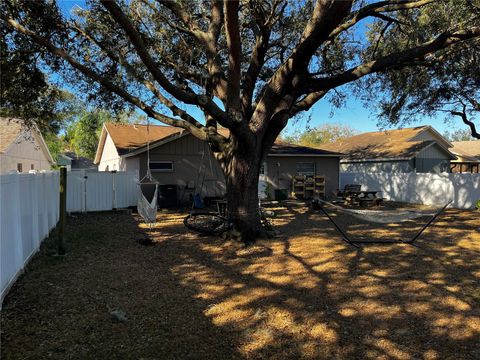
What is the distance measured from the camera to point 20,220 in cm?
518

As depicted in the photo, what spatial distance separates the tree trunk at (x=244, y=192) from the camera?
7.81 m

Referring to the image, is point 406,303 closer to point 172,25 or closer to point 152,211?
point 152,211

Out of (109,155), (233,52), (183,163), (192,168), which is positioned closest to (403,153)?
(192,168)

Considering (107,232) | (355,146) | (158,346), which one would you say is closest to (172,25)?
(107,232)

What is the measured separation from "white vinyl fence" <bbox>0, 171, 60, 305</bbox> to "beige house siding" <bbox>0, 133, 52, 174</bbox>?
27.0 ft

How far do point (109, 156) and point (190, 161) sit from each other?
818 centimetres

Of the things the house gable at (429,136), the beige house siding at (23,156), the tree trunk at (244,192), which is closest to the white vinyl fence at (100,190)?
the beige house siding at (23,156)

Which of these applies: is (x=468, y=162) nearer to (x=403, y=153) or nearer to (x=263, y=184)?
(x=403, y=153)

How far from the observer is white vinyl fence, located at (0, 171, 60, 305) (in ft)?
13.9

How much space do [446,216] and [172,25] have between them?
37.1 ft

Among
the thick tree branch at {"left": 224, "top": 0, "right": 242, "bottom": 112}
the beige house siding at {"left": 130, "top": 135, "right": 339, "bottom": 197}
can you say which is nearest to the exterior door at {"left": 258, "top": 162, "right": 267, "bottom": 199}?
the beige house siding at {"left": 130, "top": 135, "right": 339, "bottom": 197}

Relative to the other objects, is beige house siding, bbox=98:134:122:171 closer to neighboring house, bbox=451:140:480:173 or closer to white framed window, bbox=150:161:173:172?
white framed window, bbox=150:161:173:172

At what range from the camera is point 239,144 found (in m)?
7.66

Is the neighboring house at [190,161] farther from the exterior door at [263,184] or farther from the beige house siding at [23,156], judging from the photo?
the beige house siding at [23,156]
